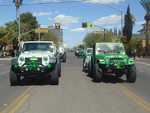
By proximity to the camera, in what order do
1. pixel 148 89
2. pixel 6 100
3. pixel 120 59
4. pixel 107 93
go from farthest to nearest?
pixel 120 59 < pixel 148 89 < pixel 107 93 < pixel 6 100

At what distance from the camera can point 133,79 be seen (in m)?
26.0

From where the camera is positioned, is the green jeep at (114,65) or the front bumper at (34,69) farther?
the green jeep at (114,65)

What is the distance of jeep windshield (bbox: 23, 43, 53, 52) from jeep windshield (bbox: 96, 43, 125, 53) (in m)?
2.97

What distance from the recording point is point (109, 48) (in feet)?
92.2

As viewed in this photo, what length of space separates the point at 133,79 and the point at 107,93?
6.33 m

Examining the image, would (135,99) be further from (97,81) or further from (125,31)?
(125,31)

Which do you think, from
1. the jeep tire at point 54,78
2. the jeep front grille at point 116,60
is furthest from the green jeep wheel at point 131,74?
the jeep tire at point 54,78

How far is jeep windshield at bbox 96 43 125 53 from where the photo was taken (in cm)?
2770

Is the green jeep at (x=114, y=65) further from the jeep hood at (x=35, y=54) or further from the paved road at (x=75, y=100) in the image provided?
the paved road at (x=75, y=100)

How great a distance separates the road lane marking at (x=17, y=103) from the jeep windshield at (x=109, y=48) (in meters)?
8.48

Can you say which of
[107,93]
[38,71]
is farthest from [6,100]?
[38,71]

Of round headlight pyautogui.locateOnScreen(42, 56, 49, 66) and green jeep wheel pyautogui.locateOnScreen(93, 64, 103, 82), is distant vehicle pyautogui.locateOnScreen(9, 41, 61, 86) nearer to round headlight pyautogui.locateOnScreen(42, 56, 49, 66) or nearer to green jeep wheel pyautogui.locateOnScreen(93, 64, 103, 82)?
round headlight pyautogui.locateOnScreen(42, 56, 49, 66)

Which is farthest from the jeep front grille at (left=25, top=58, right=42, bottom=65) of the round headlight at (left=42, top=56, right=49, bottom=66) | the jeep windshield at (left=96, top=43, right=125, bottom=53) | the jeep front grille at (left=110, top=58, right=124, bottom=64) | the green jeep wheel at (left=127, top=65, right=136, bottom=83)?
the jeep windshield at (left=96, top=43, right=125, bottom=53)

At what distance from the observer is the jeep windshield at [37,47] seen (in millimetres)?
26130
